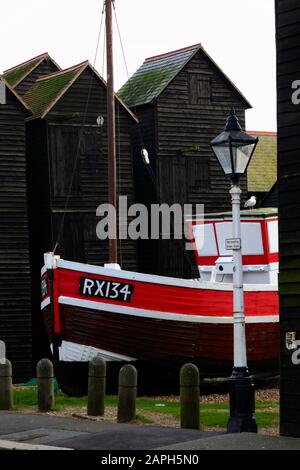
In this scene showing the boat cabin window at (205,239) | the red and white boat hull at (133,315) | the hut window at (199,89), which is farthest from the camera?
the hut window at (199,89)

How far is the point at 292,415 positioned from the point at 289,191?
3.10 m

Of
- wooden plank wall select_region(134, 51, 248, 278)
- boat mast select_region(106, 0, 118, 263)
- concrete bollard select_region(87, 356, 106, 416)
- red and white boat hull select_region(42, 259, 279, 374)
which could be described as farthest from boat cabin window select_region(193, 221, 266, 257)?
concrete bollard select_region(87, 356, 106, 416)

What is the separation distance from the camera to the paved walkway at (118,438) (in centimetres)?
1286

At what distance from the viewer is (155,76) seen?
36.8 m

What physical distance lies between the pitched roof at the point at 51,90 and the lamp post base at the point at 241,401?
797 inches

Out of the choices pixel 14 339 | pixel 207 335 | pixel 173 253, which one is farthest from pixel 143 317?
pixel 173 253

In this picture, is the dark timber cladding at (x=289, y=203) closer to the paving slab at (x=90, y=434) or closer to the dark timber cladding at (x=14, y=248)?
the paving slab at (x=90, y=434)

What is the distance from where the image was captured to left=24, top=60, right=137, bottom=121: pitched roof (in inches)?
1319

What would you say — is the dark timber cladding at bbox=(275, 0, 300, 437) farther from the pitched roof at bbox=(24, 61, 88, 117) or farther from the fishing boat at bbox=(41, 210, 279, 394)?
the pitched roof at bbox=(24, 61, 88, 117)

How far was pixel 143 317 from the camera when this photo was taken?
23547 mm

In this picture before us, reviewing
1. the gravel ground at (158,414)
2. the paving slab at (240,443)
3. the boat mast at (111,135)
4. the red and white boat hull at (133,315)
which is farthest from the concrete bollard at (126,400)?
the boat mast at (111,135)

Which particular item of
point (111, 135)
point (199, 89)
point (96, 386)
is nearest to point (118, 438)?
point (96, 386)

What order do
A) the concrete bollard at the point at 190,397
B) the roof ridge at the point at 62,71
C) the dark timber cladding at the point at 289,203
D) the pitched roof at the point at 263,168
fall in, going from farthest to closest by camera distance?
the pitched roof at the point at 263,168 → the roof ridge at the point at 62,71 → the concrete bollard at the point at 190,397 → the dark timber cladding at the point at 289,203

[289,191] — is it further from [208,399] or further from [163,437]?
[208,399]
